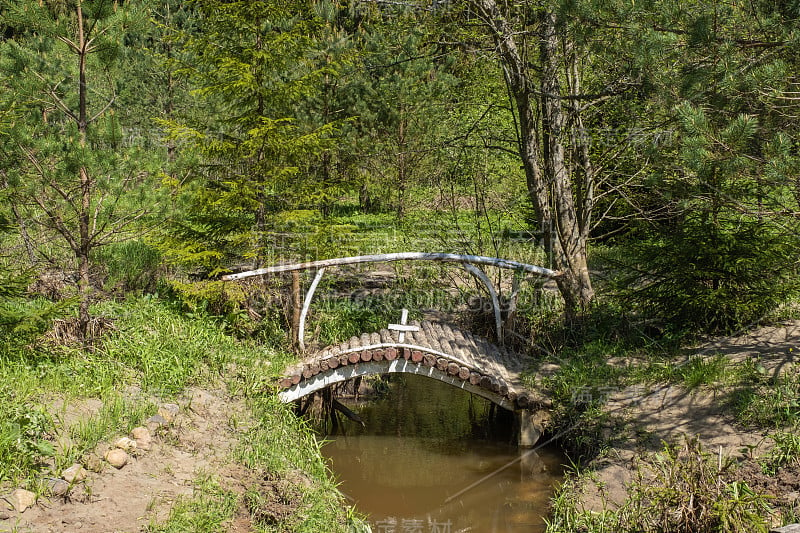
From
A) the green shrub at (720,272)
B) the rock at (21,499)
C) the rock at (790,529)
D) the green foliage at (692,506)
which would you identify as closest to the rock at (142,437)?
the rock at (21,499)

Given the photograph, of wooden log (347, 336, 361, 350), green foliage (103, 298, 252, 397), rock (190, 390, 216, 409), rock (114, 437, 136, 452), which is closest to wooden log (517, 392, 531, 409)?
wooden log (347, 336, 361, 350)

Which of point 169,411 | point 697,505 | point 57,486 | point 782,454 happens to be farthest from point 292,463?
point 782,454

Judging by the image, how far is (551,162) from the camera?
391 inches

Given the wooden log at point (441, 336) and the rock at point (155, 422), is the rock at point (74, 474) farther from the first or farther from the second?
the wooden log at point (441, 336)

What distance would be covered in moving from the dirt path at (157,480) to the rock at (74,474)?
0.16 feet

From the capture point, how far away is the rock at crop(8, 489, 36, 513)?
15.6 feet

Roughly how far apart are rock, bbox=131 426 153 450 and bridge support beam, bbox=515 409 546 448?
4260mm

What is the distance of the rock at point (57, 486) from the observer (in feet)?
16.5

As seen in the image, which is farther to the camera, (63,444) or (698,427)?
(698,427)

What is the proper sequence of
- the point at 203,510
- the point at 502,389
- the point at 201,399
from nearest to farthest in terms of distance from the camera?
the point at 203,510
the point at 201,399
the point at 502,389

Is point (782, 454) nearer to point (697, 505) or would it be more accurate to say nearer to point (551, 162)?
point (697, 505)

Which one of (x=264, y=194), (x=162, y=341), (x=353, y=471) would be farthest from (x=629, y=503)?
(x=264, y=194)

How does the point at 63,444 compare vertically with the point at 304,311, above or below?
below

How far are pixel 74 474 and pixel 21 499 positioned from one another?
49cm
